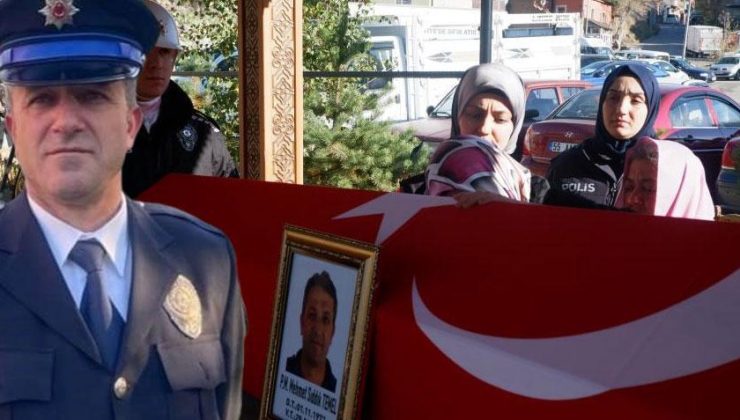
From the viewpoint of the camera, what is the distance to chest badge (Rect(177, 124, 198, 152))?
14.2 ft

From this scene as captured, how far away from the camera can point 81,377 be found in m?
1.48

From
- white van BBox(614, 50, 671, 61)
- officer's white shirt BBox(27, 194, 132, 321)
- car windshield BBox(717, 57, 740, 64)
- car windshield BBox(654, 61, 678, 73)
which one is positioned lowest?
officer's white shirt BBox(27, 194, 132, 321)

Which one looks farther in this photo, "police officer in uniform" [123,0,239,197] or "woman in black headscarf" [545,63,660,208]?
"police officer in uniform" [123,0,239,197]

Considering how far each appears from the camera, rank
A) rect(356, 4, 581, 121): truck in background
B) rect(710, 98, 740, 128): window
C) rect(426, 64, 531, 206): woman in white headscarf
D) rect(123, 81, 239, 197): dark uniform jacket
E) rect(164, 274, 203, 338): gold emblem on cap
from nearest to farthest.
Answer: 1. rect(164, 274, 203, 338): gold emblem on cap
2. rect(426, 64, 531, 206): woman in white headscarf
3. rect(123, 81, 239, 197): dark uniform jacket
4. rect(710, 98, 740, 128): window
5. rect(356, 4, 581, 121): truck in background

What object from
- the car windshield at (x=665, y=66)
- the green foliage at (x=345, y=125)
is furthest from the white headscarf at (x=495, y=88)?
the car windshield at (x=665, y=66)

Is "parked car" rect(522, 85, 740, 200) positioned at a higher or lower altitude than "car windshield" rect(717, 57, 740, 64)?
lower

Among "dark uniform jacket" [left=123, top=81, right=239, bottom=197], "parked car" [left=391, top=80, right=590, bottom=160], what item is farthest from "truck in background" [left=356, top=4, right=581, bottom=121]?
"dark uniform jacket" [left=123, top=81, right=239, bottom=197]

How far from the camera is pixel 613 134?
4020 millimetres

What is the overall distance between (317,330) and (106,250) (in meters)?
1.79

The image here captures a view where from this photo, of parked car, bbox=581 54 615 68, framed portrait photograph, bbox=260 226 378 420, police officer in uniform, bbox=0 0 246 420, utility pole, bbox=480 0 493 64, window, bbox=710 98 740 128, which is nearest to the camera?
police officer in uniform, bbox=0 0 246 420

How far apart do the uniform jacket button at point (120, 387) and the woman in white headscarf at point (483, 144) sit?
1864 millimetres

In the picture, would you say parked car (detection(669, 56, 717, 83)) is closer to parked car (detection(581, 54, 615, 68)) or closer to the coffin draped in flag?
parked car (detection(581, 54, 615, 68))

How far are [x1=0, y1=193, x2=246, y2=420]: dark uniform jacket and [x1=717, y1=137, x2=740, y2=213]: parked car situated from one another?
6.03m

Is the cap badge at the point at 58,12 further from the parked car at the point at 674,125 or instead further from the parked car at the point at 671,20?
the parked car at the point at 671,20
